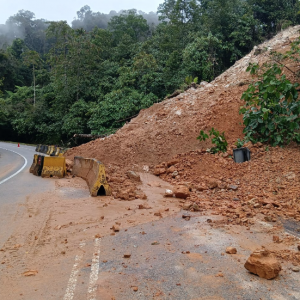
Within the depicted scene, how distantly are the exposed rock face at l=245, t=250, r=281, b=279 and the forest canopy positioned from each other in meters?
16.3

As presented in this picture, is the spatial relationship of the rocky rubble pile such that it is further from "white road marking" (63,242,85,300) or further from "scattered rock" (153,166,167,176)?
"white road marking" (63,242,85,300)

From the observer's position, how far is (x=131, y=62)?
2803 centimetres

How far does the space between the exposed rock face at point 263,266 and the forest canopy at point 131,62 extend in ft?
53.3

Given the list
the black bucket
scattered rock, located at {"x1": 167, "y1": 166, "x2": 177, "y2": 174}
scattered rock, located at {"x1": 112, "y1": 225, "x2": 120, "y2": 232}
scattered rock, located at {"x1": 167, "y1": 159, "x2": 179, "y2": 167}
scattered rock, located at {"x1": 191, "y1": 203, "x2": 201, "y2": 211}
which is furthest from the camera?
scattered rock, located at {"x1": 167, "y1": 159, "x2": 179, "y2": 167}

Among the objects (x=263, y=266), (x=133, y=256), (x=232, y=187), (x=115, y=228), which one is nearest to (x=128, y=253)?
(x=133, y=256)

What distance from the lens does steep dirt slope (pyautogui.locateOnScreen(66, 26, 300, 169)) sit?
1189cm

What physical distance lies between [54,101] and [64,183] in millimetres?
22805

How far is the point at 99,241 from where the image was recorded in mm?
4410

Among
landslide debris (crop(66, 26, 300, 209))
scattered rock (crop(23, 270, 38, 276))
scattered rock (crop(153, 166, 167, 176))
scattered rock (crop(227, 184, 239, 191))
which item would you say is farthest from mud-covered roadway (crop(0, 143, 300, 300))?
scattered rock (crop(153, 166, 167, 176))

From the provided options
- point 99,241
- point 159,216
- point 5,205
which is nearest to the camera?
point 99,241

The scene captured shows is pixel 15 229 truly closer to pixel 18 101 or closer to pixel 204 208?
pixel 204 208

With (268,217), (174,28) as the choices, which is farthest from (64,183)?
(174,28)

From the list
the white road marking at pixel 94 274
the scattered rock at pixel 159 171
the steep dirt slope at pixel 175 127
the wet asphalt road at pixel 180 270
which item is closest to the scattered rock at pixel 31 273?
the wet asphalt road at pixel 180 270

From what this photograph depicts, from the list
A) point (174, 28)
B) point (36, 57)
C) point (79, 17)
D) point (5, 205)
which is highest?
point (79, 17)
